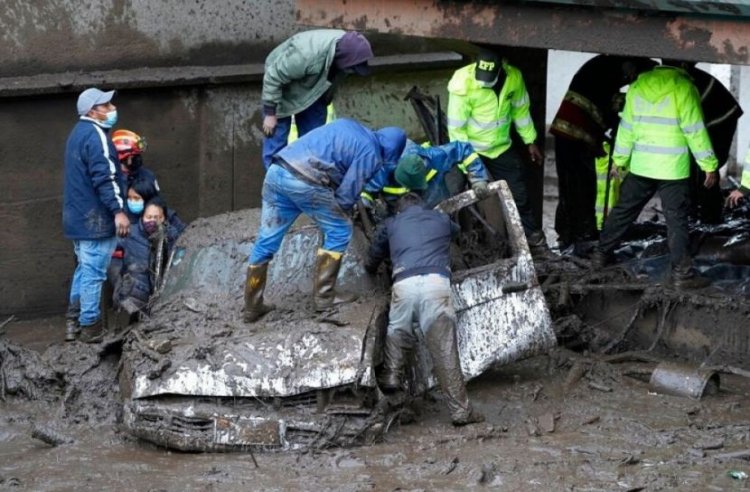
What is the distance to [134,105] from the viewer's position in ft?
39.8

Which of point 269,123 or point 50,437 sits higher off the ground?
point 269,123

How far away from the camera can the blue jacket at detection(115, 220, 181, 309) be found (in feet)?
33.2

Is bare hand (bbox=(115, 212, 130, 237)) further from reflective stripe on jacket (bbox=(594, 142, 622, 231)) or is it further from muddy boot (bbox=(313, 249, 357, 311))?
reflective stripe on jacket (bbox=(594, 142, 622, 231))

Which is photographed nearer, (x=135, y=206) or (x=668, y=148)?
(x=668, y=148)

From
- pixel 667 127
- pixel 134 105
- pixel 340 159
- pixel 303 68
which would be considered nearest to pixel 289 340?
pixel 340 159

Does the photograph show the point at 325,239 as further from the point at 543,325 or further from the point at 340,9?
the point at 340,9

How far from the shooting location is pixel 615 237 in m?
11.0

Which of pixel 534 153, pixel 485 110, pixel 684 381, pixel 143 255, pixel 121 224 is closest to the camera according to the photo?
pixel 684 381

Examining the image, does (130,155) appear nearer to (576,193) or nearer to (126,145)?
(126,145)

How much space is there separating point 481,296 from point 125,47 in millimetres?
4597

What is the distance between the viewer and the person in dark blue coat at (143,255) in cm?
994

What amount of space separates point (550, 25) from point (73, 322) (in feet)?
14.4

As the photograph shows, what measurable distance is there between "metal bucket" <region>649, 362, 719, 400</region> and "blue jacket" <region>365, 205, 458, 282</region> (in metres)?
1.90

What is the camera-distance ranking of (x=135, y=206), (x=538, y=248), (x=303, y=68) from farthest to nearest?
1. (x=538, y=248)
2. (x=135, y=206)
3. (x=303, y=68)
